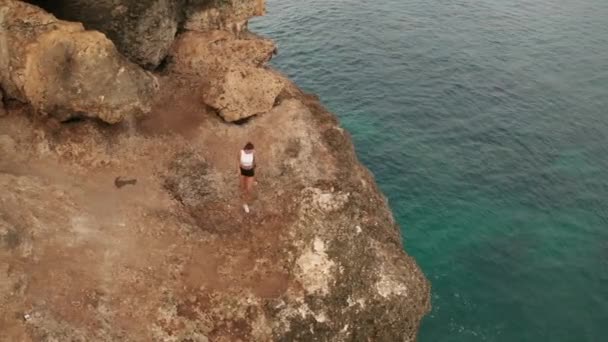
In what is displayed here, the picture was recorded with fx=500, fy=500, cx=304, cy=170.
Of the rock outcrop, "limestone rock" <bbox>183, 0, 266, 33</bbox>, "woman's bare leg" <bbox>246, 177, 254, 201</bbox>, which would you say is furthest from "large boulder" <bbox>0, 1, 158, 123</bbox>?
"limestone rock" <bbox>183, 0, 266, 33</bbox>

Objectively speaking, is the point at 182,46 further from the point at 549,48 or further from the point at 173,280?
the point at 549,48

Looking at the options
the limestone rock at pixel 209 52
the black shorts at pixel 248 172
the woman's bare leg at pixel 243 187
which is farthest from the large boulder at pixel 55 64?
the woman's bare leg at pixel 243 187

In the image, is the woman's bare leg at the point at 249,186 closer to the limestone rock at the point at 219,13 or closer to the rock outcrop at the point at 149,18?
the rock outcrop at the point at 149,18

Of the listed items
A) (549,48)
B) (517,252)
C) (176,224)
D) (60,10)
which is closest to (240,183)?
(176,224)

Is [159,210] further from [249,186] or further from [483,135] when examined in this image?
[483,135]

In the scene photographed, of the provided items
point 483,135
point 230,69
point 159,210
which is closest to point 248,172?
point 159,210

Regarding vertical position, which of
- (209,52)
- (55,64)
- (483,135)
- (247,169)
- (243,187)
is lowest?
(483,135)

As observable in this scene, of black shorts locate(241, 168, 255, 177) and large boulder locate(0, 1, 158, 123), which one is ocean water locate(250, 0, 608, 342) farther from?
large boulder locate(0, 1, 158, 123)
